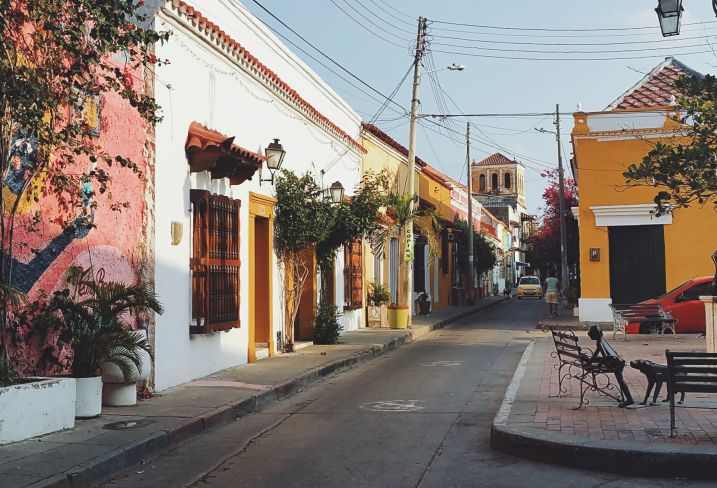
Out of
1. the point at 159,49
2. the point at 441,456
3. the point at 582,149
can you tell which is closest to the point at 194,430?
the point at 441,456

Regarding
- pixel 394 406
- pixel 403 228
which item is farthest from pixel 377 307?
pixel 394 406

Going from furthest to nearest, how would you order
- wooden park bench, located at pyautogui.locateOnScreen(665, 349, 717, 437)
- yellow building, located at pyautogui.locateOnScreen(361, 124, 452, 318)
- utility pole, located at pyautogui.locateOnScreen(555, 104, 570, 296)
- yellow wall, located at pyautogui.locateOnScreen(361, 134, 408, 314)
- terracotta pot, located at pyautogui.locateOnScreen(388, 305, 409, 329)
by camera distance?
utility pole, located at pyautogui.locateOnScreen(555, 104, 570, 296) < yellow building, located at pyautogui.locateOnScreen(361, 124, 452, 318) < yellow wall, located at pyautogui.locateOnScreen(361, 134, 408, 314) < terracotta pot, located at pyautogui.locateOnScreen(388, 305, 409, 329) < wooden park bench, located at pyautogui.locateOnScreen(665, 349, 717, 437)

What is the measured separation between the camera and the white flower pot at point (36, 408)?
705 centimetres

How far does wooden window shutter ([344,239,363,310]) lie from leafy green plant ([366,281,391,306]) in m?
0.92

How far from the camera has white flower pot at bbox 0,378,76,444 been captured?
7.05m

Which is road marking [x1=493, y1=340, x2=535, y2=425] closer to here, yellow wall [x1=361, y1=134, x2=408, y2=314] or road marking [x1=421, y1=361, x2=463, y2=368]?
road marking [x1=421, y1=361, x2=463, y2=368]

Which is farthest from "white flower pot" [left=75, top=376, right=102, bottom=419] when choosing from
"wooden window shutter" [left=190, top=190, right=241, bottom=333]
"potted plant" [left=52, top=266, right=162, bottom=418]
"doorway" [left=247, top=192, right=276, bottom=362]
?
"doorway" [left=247, top=192, right=276, bottom=362]

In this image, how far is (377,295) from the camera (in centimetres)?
2314

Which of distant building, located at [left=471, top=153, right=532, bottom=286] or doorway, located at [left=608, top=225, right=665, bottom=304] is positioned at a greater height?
distant building, located at [left=471, top=153, right=532, bottom=286]

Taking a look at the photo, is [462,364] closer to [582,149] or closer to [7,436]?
[7,436]

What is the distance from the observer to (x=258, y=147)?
14523mm

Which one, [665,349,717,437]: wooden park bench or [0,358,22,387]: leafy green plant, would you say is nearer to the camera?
[665,349,717,437]: wooden park bench

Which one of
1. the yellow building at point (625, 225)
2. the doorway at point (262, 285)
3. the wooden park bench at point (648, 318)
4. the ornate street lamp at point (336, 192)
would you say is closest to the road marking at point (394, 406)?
the doorway at point (262, 285)

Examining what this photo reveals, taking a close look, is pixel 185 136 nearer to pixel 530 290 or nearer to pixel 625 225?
pixel 625 225
